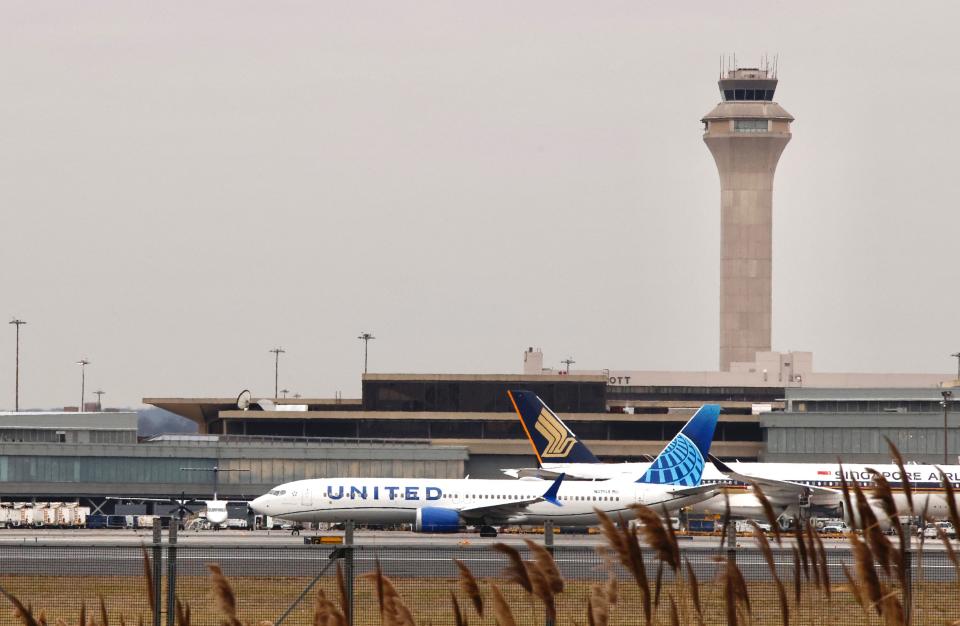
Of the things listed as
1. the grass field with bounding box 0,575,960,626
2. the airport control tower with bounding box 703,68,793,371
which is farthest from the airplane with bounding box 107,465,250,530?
the airport control tower with bounding box 703,68,793,371

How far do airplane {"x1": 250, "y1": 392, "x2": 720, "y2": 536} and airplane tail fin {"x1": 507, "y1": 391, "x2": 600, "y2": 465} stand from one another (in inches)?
682

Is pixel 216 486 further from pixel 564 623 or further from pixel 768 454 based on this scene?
pixel 564 623

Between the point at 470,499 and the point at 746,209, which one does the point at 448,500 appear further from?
the point at 746,209

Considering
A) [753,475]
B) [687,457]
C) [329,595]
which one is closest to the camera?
[329,595]

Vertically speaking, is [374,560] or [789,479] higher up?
[374,560]

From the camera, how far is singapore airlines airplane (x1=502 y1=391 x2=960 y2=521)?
73.6 m

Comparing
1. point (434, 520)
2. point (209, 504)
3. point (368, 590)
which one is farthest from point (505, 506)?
point (368, 590)

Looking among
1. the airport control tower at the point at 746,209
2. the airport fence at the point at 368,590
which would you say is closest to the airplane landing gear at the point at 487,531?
the airport fence at the point at 368,590

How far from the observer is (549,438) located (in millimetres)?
90125

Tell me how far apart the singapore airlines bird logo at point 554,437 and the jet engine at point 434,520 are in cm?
2077

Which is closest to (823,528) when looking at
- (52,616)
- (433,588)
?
(433,588)

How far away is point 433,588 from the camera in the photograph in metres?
30.2

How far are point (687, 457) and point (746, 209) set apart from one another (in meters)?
119

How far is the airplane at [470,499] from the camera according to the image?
228ft
